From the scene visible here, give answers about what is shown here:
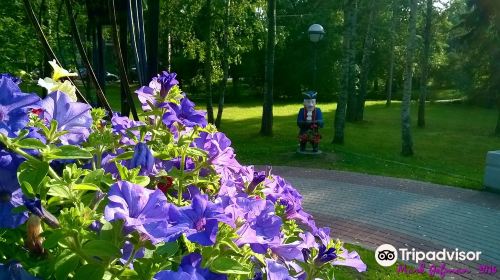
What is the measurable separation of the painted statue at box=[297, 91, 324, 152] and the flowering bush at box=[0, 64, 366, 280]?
9782 mm

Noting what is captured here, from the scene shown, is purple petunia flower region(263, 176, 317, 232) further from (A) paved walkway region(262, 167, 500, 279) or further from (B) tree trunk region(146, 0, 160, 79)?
(A) paved walkway region(262, 167, 500, 279)

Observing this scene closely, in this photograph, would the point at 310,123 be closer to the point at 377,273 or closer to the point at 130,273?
the point at 377,273

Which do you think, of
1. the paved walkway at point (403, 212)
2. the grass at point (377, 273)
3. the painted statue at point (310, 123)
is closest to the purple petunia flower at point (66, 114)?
the grass at point (377, 273)

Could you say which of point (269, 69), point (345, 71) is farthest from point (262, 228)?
point (269, 69)

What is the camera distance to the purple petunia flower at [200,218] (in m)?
0.74

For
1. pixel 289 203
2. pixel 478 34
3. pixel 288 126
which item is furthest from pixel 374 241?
pixel 478 34

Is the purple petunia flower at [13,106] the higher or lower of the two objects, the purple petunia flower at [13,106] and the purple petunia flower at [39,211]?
the higher

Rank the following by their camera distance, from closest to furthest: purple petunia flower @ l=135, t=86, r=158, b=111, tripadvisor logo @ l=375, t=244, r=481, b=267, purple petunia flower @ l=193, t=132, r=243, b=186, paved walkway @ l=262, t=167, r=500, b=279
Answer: purple petunia flower @ l=193, t=132, r=243, b=186
purple petunia flower @ l=135, t=86, r=158, b=111
tripadvisor logo @ l=375, t=244, r=481, b=267
paved walkway @ l=262, t=167, r=500, b=279

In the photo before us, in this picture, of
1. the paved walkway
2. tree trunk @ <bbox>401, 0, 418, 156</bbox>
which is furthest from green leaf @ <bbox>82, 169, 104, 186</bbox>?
tree trunk @ <bbox>401, 0, 418, 156</bbox>

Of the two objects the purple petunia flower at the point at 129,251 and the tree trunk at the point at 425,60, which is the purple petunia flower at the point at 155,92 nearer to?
the purple petunia flower at the point at 129,251

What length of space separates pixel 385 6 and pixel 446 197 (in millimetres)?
20612

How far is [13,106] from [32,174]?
18 cm

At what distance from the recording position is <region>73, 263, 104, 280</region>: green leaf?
701mm

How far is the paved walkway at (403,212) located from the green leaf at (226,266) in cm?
443
